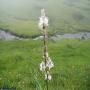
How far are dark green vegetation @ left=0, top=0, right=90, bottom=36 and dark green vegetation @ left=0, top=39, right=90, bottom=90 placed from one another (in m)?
0.57

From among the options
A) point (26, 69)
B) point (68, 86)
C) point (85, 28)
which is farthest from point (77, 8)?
point (68, 86)

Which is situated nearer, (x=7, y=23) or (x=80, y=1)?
(x=7, y=23)

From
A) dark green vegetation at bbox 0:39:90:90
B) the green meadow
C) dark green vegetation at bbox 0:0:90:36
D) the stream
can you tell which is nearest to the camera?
dark green vegetation at bbox 0:39:90:90

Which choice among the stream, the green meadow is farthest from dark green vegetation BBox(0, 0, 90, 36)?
the stream

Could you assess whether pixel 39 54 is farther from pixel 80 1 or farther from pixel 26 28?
pixel 80 1

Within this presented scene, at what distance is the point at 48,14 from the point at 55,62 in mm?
1971

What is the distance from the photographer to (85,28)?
1049cm

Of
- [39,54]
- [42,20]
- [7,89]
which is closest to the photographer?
[42,20]

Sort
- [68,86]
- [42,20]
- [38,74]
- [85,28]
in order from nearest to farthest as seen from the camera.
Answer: [42,20] < [68,86] < [38,74] < [85,28]

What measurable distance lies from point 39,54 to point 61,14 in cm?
191

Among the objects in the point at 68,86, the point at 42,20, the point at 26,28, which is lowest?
the point at 68,86

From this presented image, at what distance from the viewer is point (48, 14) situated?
10562 mm

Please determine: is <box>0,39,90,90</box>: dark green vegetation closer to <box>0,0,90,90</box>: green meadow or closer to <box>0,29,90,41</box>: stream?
<box>0,0,90,90</box>: green meadow

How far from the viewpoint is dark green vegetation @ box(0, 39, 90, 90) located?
7680 millimetres
